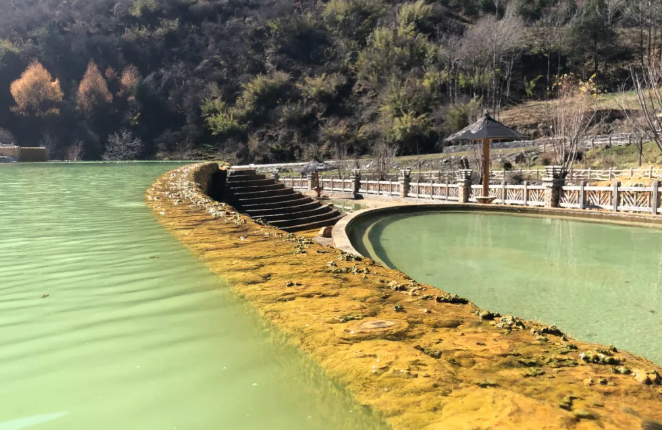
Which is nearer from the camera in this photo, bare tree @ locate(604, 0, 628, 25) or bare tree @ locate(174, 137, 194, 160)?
bare tree @ locate(604, 0, 628, 25)

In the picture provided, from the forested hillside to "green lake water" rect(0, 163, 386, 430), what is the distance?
42533 mm

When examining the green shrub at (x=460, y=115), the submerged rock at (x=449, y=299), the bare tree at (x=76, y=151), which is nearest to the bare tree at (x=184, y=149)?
the bare tree at (x=76, y=151)

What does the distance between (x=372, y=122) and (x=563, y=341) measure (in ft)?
178

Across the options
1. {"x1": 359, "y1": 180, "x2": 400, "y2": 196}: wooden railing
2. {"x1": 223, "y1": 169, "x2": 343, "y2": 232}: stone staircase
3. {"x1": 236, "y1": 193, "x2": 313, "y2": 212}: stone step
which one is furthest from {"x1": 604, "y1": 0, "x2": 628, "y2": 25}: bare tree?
{"x1": 236, "y1": 193, "x2": 313, "y2": 212}: stone step

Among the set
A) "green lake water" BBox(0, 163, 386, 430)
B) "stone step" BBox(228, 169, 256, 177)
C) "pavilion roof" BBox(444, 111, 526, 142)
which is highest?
"pavilion roof" BBox(444, 111, 526, 142)

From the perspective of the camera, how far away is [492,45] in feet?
173

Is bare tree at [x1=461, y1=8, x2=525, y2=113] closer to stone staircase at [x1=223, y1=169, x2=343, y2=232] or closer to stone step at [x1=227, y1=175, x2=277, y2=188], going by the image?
stone staircase at [x1=223, y1=169, x2=343, y2=232]

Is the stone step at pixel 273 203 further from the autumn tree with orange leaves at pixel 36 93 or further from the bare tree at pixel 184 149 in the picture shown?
the autumn tree with orange leaves at pixel 36 93

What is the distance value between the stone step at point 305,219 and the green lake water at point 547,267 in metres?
3.28

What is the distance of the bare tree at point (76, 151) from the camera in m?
56.0

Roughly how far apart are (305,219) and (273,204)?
1.29 meters

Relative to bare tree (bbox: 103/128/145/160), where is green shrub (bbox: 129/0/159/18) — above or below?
above


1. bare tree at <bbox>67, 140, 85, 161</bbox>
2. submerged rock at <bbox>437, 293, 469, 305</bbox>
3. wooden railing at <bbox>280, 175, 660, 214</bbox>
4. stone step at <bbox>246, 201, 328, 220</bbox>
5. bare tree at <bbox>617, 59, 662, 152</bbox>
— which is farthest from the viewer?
bare tree at <bbox>67, 140, 85, 161</bbox>

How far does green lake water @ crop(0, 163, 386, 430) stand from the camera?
1.82 meters
